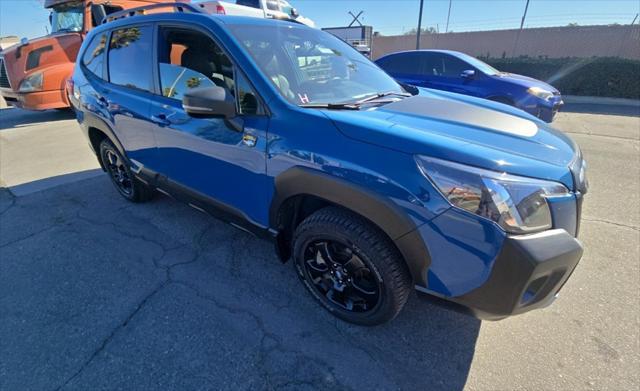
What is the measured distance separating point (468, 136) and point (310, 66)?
4.07 feet

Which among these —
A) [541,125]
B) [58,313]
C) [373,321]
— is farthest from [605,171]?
[58,313]

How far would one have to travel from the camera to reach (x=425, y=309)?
220 centimetres

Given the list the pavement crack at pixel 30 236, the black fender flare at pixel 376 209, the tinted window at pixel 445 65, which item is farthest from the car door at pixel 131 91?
the tinted window at pixel 445 65

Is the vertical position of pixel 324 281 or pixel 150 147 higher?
pixel 150 147

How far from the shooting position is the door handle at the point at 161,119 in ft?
8.25

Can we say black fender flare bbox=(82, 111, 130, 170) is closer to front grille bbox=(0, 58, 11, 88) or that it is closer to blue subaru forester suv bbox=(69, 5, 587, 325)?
blue subaru forester suv bbox=(69, 5, 587, 325)

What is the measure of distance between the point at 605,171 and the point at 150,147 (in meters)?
5.68

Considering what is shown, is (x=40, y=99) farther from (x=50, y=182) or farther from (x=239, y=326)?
(x=239, y=326)

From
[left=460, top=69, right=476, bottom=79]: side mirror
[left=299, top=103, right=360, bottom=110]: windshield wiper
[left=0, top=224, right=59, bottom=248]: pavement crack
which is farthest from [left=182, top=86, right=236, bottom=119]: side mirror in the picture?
[left=460, top=69, right=476, bottom=79]: side mirror

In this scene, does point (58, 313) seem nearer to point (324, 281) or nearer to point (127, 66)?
point (324, 281)

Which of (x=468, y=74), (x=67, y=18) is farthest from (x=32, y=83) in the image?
(x=468, y=74)

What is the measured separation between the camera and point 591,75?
432 inches

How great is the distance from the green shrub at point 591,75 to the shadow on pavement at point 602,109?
1068 millimetres

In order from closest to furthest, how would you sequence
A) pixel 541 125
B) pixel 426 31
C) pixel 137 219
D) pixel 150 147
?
pixel 541 125 < pixel 150 147 < pixel 137 219 < pixel 426 31
